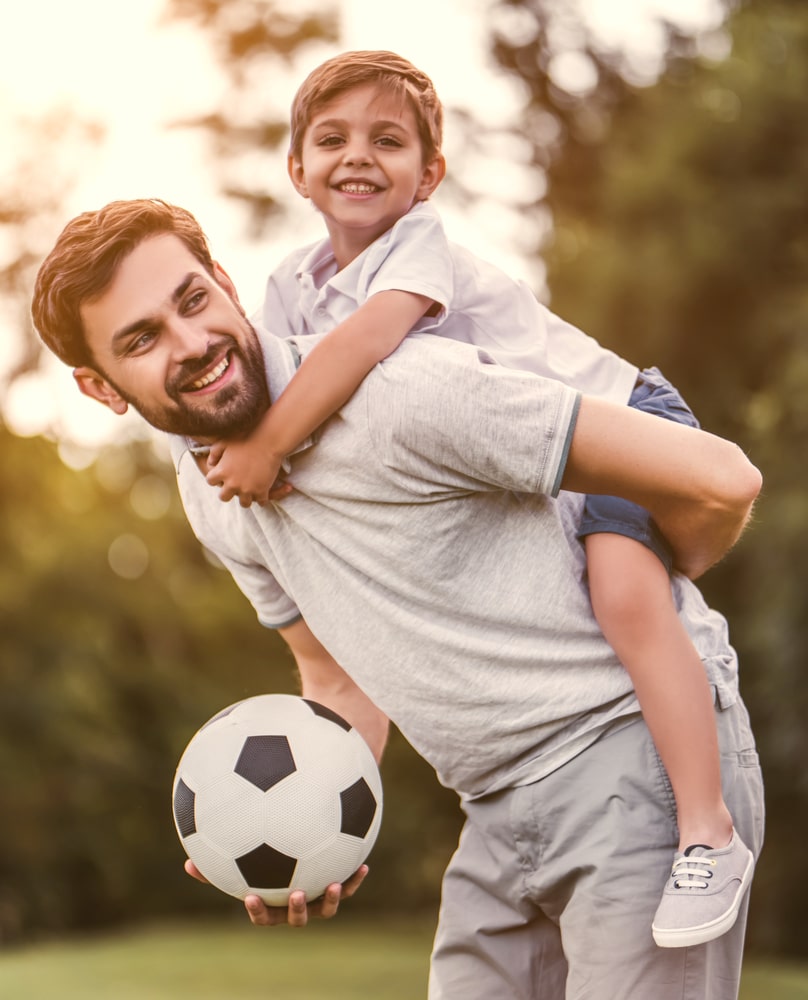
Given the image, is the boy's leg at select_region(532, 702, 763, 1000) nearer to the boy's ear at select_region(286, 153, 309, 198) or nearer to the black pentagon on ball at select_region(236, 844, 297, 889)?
the black pentagon on ball at select_region(236, 844, 297, 889)

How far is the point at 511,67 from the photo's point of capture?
556 inches

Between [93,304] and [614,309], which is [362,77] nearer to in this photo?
[93,304]

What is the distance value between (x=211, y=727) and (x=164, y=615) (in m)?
18.0

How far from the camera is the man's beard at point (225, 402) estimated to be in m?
2.20

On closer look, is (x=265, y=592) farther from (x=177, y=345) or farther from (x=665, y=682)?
(x=665, y=682)

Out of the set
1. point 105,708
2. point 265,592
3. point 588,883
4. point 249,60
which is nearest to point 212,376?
point 265,592

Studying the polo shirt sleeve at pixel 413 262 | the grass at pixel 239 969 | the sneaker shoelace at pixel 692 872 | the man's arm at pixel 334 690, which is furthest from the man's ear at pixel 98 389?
the grass at pixel 239 969

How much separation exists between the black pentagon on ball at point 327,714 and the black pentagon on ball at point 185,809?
26 cm

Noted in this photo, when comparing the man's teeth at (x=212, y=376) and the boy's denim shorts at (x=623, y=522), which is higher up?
the man's teeth at (x=212, y=376)

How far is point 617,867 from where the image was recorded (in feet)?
7.07

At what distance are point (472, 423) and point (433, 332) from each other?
53 cm

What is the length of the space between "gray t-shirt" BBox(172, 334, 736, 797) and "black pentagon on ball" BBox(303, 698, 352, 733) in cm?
21

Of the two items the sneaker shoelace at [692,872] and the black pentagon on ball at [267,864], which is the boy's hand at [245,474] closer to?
the black pentagon on ball at [267,864]

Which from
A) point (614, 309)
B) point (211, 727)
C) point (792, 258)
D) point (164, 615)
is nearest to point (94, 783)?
point (164, 615)
